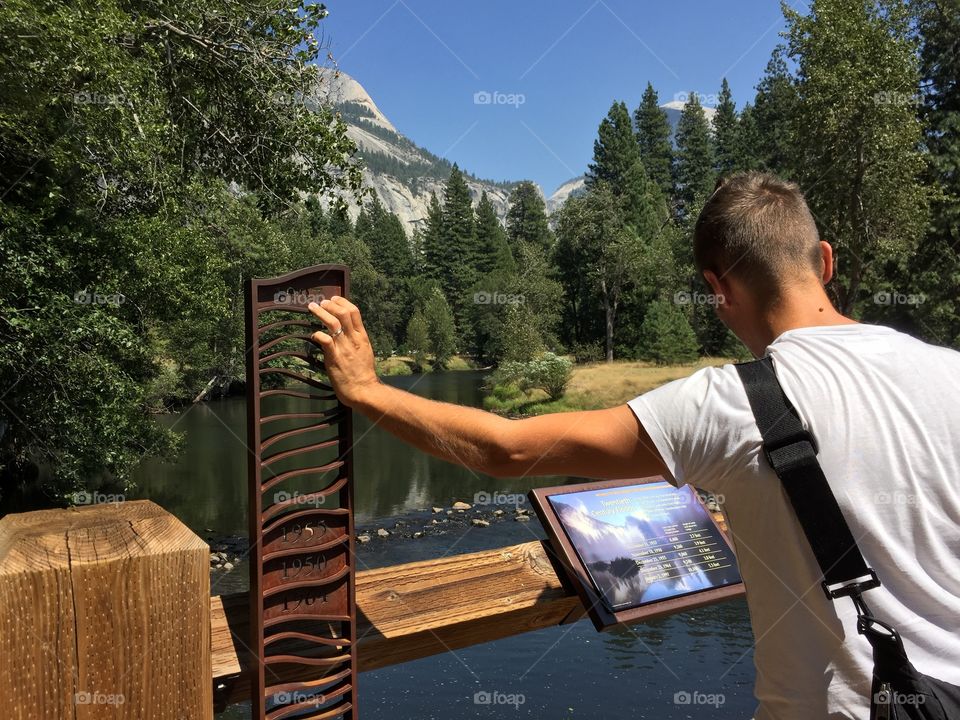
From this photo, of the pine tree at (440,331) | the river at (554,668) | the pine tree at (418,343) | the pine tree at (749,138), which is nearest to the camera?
the river at (554,668)

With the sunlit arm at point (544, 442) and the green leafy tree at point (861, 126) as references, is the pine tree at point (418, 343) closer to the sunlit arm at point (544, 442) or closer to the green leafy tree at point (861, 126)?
the green leafy tree at point (861, 126)

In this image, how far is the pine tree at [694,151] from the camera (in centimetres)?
6094

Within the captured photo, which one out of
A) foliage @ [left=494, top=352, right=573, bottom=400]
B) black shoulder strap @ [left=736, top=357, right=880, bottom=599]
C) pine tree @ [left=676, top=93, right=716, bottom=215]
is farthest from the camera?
pine tree @ [left=676, top=93, right=716, bottom=215]

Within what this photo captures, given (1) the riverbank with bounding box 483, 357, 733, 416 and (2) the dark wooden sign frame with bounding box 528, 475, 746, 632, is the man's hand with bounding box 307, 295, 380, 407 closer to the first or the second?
(2) the dark wooden sign frame with bounding box 528, 475, 746, 632

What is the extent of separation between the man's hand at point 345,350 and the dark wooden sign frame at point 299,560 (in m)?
0.05

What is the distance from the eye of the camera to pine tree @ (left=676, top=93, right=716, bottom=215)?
60.9 metres

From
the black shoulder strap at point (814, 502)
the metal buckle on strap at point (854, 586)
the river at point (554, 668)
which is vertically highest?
the black shoulder strap at point (814, 502)

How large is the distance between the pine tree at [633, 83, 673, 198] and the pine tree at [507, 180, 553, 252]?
35.9 ft

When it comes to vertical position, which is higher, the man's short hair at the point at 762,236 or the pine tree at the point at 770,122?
the pine tree at the point at 770,122

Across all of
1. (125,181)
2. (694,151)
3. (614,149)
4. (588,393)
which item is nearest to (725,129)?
(694,151)

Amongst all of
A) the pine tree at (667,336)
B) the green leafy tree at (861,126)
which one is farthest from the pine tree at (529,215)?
the green leafy tree at (861,126)

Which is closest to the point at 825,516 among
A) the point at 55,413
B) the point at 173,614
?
the point at 173,614

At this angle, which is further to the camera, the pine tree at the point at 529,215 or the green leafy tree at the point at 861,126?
the pine tree at the point at 529,215

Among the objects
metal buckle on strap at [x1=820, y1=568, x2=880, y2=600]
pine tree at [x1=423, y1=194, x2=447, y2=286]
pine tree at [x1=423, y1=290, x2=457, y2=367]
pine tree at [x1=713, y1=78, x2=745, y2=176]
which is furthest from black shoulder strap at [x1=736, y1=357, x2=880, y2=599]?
pine tree at [x1=423, y1=194, x2=447, y2=286]
